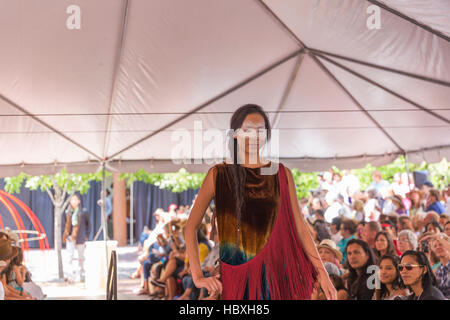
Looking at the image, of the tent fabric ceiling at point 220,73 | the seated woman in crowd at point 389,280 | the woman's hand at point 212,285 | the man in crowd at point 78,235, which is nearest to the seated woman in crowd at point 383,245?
the seated woman in crowd at point 389,280

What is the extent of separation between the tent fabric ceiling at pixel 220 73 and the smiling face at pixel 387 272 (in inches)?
45.1

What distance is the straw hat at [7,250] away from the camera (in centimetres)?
464

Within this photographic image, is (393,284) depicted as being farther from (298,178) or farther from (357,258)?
(298,178)

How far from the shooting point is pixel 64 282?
8555 mm

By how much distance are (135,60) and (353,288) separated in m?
2.56

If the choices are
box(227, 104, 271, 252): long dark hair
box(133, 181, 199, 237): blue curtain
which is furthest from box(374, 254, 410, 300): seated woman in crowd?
box(133, 181, 199, 237): blue curtain

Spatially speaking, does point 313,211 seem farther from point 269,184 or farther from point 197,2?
point 269,184

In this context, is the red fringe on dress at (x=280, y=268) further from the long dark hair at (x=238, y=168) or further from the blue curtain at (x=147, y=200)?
the blue curtain at (x=147, y=200)

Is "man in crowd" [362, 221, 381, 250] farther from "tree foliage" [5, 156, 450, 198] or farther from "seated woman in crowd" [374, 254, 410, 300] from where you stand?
"tree foliage" [5, 156, 450, 198]

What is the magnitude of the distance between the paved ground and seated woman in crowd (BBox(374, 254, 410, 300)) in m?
3.76

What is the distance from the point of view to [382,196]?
8344 millimetres

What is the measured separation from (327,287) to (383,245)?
9.30 feet

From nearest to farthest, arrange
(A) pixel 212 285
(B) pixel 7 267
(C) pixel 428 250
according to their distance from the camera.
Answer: (A) pixel 212 285 < (C) pixel 428 250 < (B) pixel 7 267

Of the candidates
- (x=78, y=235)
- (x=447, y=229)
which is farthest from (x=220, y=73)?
(x=78, y=235)
